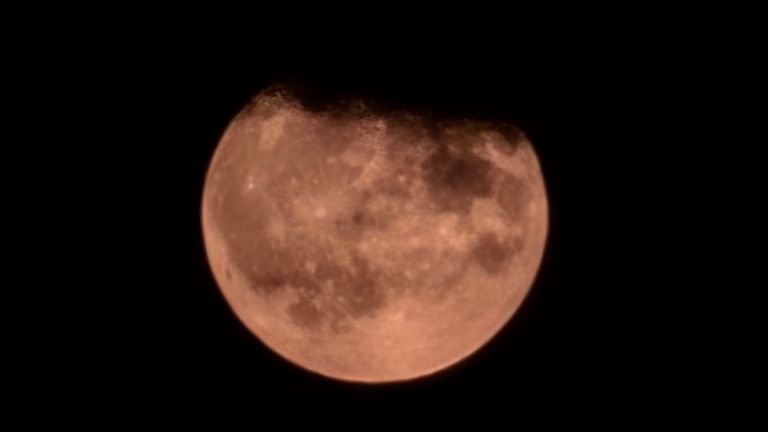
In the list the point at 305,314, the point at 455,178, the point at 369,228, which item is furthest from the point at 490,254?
the point at 305,314

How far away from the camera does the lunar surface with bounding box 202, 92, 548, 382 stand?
3.80 meters

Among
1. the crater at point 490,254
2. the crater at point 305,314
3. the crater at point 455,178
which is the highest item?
the crater at point 455,178

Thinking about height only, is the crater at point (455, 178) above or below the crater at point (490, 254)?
above

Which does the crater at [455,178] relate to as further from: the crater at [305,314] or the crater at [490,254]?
the crater at [305,314]

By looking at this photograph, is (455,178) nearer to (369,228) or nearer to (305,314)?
(369,228)

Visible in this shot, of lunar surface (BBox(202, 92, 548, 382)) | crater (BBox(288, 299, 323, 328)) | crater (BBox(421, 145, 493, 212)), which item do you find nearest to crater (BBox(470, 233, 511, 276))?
lunar surface (BBox(202, 92, 548, 382))

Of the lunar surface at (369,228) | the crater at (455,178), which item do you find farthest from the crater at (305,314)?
the crater at (455,178)

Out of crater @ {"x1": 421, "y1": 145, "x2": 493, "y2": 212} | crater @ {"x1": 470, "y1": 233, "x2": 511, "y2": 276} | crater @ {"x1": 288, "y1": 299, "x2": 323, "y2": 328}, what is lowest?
crater @ {"x1": 288, "y1": 299, "x2": 323, "y2": 328}

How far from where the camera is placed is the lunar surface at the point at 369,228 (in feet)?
12.5

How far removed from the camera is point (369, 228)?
3.79 metres

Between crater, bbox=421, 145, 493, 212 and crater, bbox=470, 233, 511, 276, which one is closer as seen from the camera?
crater, bbox=421, 145, 493, 212

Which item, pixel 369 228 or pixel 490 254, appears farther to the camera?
pixel 490 254

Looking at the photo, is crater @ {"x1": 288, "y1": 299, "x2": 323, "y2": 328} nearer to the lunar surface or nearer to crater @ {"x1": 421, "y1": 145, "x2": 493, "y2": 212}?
the lunar surface

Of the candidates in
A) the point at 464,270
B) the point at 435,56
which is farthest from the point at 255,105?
the point at 464,270
